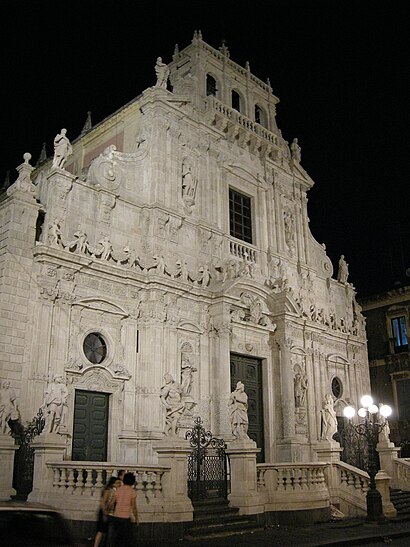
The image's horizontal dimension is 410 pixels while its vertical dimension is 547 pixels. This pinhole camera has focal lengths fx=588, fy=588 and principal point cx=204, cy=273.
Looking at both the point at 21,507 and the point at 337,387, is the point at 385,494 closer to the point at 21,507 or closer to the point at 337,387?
the point at 337,387

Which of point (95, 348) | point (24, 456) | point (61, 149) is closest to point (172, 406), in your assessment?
point (24, 456)

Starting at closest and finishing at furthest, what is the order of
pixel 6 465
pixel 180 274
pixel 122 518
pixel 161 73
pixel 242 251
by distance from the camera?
pixel 122 518 < pixel 6 465 < pixel 180 274 < pixel 161 73 < pixel 242 251

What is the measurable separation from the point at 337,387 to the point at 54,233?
48.9 feet

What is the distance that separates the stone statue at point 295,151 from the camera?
27.2 metres

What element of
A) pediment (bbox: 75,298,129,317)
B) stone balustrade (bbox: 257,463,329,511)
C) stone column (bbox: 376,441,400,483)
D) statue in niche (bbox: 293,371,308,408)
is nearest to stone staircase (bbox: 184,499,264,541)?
stone balustrade (bbox: 257,463,329,511)

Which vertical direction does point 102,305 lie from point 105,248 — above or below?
below

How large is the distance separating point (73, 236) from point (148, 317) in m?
3.40

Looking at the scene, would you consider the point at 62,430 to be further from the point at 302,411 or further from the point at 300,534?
the point at 302,411

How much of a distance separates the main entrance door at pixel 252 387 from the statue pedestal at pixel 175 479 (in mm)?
7709

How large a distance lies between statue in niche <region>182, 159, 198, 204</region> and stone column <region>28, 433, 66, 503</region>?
1061 cm

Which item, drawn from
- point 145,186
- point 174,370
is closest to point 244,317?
point 174,370

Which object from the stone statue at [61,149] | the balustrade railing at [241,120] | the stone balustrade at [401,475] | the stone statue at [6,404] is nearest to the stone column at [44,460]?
the stone statue at [6,404]

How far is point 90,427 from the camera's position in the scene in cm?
1648

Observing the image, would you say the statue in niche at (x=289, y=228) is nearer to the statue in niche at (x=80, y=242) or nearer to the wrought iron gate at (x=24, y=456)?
the statue in niche at (x=80, y=242)
